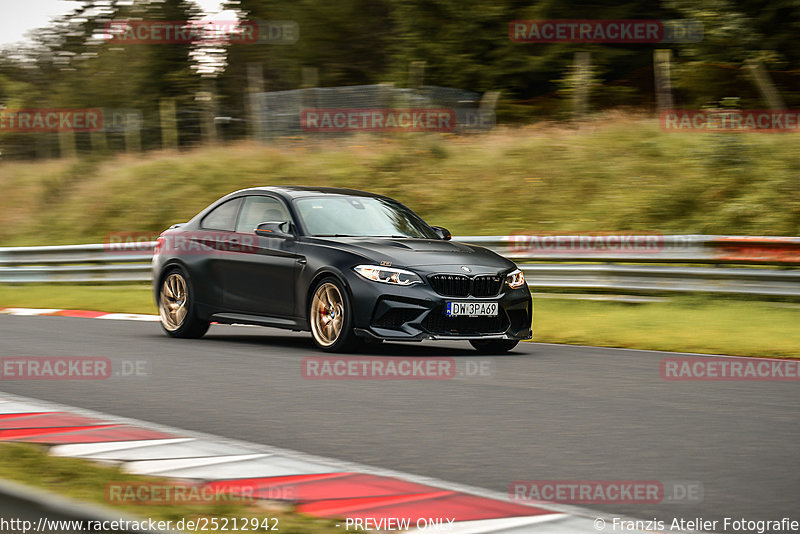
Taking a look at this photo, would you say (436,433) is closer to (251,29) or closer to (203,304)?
(203,304)

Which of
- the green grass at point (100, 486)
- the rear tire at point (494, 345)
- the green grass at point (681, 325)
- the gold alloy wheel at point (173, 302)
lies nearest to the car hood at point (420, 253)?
the rear tire at point (494, 345)

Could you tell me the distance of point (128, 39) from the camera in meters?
47.5

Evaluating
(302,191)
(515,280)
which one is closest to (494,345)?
(515,280)

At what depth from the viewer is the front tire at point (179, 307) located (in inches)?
479

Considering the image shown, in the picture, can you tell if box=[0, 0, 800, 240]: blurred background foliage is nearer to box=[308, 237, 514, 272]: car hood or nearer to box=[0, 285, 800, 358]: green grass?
box=[0, 285, 800, 358]: green grass

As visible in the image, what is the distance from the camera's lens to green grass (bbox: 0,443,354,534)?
13.5 feet

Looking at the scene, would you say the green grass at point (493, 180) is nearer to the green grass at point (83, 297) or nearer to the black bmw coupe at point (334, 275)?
the green grass at point (83, 297)

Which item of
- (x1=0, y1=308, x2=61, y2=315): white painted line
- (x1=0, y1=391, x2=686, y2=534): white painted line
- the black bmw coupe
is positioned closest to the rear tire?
the black bmw coupe

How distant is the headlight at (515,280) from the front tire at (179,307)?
3.45 m

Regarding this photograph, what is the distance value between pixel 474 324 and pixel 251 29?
39339mm

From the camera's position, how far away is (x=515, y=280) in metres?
10.8

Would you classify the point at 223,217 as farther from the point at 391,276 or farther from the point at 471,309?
the point at 471,309

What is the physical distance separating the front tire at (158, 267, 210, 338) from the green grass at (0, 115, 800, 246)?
8.37 metres

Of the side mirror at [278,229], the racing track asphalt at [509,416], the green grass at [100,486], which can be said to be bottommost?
the racing track asphalt at [509,416]
